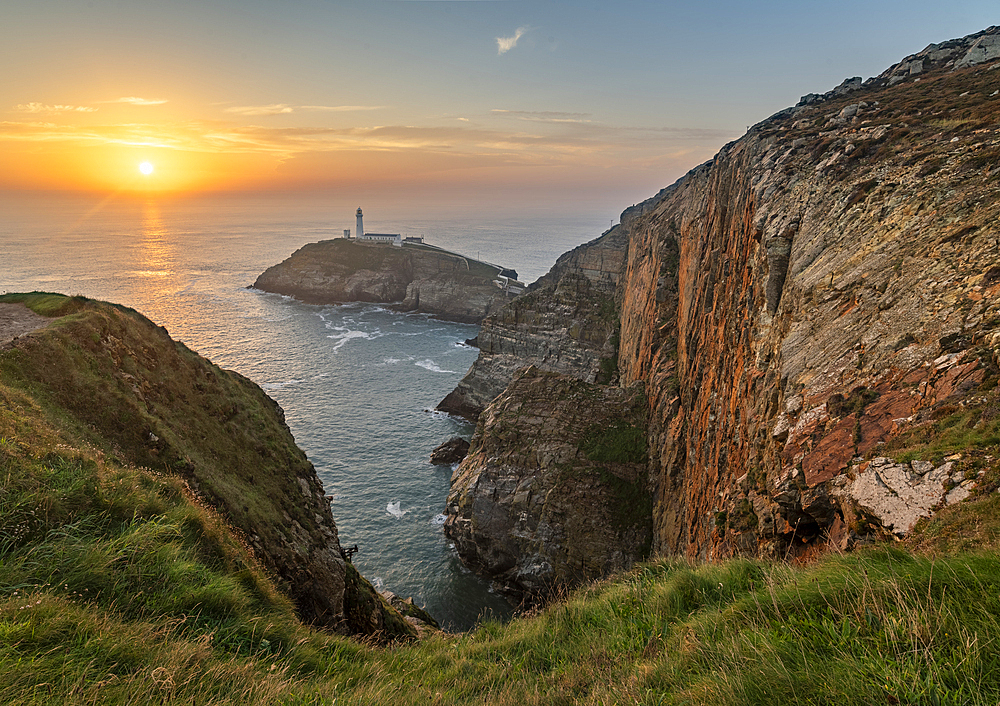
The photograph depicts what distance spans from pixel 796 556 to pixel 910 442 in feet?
9.19

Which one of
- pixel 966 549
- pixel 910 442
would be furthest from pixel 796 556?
pixel 966 549

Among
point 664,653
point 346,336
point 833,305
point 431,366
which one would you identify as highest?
point 833,305

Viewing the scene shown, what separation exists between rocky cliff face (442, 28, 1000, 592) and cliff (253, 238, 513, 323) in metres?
90.3

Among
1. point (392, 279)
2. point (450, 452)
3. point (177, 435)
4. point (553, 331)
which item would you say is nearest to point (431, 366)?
point (553, 331)

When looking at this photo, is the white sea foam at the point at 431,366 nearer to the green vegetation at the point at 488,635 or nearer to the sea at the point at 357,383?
the sea at the point at 357,383

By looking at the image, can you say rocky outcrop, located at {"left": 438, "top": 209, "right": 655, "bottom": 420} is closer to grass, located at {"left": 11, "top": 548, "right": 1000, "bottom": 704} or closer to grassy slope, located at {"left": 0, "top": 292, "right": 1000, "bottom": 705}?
grassy slope, located at {"left": 0, "top": 292, "right": 1000, "bottom": 705}

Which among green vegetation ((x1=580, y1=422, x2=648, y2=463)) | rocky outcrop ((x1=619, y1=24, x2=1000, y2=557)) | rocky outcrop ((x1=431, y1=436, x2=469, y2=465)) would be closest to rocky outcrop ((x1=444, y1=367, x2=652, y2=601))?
green vegetation ((x1=580, y1=422, x2=648, y2=463))

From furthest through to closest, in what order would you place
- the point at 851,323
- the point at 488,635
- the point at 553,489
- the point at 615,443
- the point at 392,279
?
the point at 392,279, the point at 615,443, the point at 553,489, the point at 851,323, the point at 488,635

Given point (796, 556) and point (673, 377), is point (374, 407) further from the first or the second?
point (796, 556)

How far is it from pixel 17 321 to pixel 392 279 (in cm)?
10811

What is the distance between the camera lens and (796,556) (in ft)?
28.3

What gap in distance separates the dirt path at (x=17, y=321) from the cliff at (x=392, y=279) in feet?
292

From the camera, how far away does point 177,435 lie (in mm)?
16047

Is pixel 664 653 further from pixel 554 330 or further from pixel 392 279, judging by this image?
pixel 392 279
